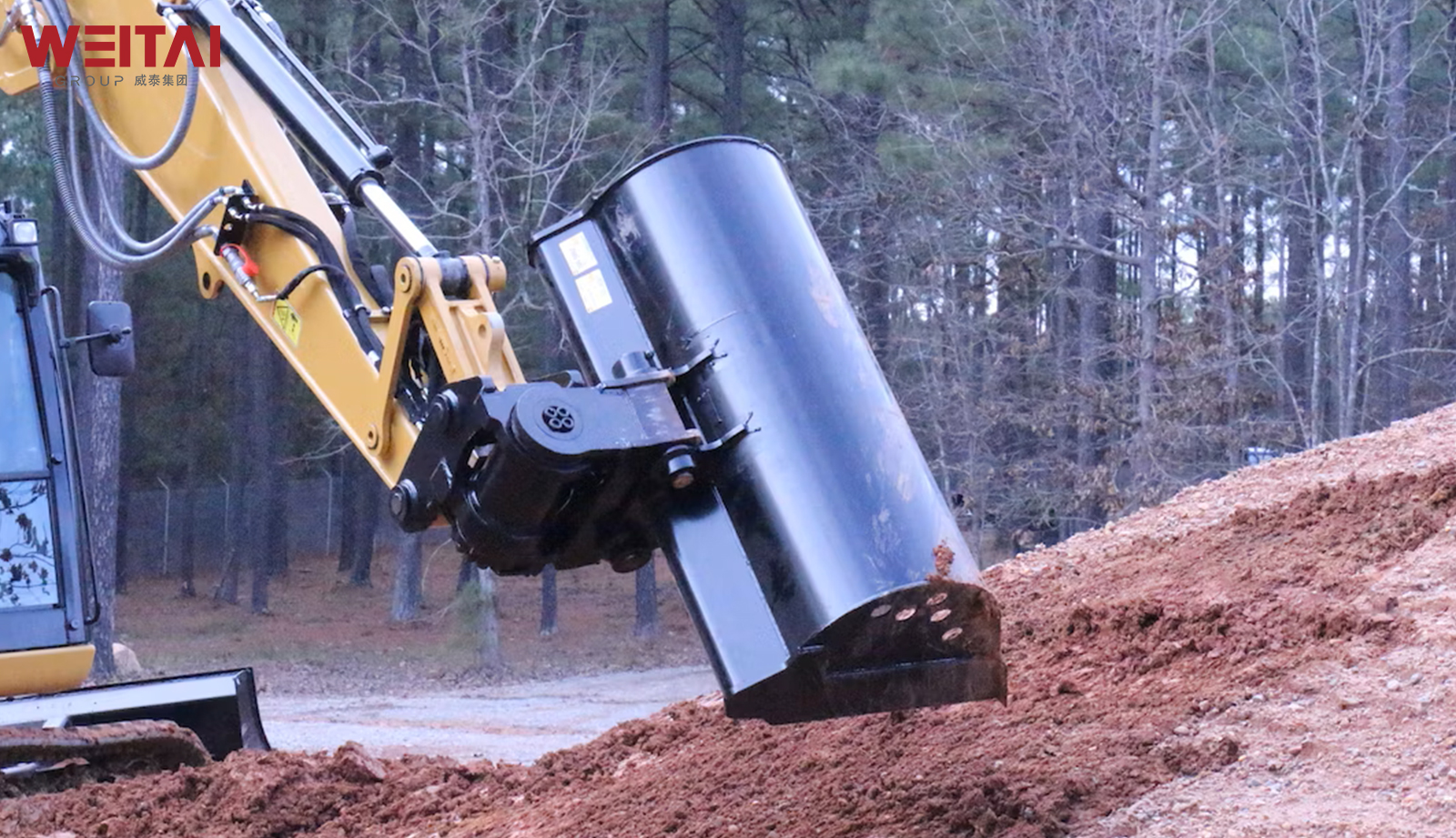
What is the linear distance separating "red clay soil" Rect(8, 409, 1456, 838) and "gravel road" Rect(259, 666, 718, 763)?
245 inches

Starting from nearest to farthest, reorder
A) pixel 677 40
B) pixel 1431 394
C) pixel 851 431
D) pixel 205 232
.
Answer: pixel 851 431 → pixel 205 232 → pixel 1431 394 → pixel 677 40

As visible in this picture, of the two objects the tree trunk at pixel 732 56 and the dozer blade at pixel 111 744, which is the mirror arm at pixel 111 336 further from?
the tree trunk at pixel 732 56

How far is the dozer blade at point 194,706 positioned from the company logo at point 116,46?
7.14ft

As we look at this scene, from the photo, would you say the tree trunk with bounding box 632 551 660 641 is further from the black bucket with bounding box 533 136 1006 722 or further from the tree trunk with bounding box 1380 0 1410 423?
the black bucket with bounding box 533 136 1006 722

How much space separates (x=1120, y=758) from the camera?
3742 mm

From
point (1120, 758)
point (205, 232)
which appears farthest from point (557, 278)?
point (1120, 758)

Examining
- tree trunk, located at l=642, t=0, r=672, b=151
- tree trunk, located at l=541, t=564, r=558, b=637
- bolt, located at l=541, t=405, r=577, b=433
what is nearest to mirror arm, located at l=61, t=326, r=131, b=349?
bolt, located at l=541, t=405, r=577, b=433

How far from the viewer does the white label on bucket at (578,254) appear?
3508 millimetres

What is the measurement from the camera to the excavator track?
4.83m

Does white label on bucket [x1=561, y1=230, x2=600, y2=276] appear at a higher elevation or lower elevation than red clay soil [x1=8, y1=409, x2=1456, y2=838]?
higher

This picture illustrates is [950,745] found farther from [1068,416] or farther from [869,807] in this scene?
[1068,416]

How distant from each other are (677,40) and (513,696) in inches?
529

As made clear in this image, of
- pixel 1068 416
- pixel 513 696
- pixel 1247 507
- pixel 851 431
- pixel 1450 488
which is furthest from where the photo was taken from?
pixel 1068 416

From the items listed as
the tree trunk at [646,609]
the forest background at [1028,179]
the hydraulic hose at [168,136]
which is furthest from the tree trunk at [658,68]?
the hydraulic hose at [168,136]
